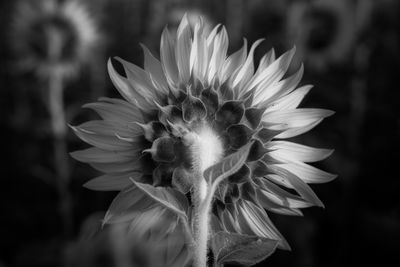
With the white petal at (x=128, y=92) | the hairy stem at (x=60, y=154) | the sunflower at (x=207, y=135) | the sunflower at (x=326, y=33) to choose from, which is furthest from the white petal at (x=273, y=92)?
the sunflower at (x=326, y=33)

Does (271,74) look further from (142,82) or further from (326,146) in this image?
(326,146)

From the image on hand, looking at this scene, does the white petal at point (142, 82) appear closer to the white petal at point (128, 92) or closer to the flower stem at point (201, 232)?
the white petal at point (128, 92)

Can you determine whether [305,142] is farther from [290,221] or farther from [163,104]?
[163,104]

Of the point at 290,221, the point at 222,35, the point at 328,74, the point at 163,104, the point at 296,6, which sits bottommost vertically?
the point at 290,221

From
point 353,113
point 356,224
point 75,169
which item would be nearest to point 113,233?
point 356,224

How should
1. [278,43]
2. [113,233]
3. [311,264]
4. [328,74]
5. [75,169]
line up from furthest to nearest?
1. [278,43]
2. [328,74]
3. [75,169]
4. [311,264]
5. [113,233]

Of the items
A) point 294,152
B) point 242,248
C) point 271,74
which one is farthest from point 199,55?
point 242,248

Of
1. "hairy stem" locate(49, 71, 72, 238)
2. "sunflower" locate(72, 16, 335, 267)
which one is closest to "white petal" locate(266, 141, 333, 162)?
"sunflower" locate(72, 16, 335, 267)
